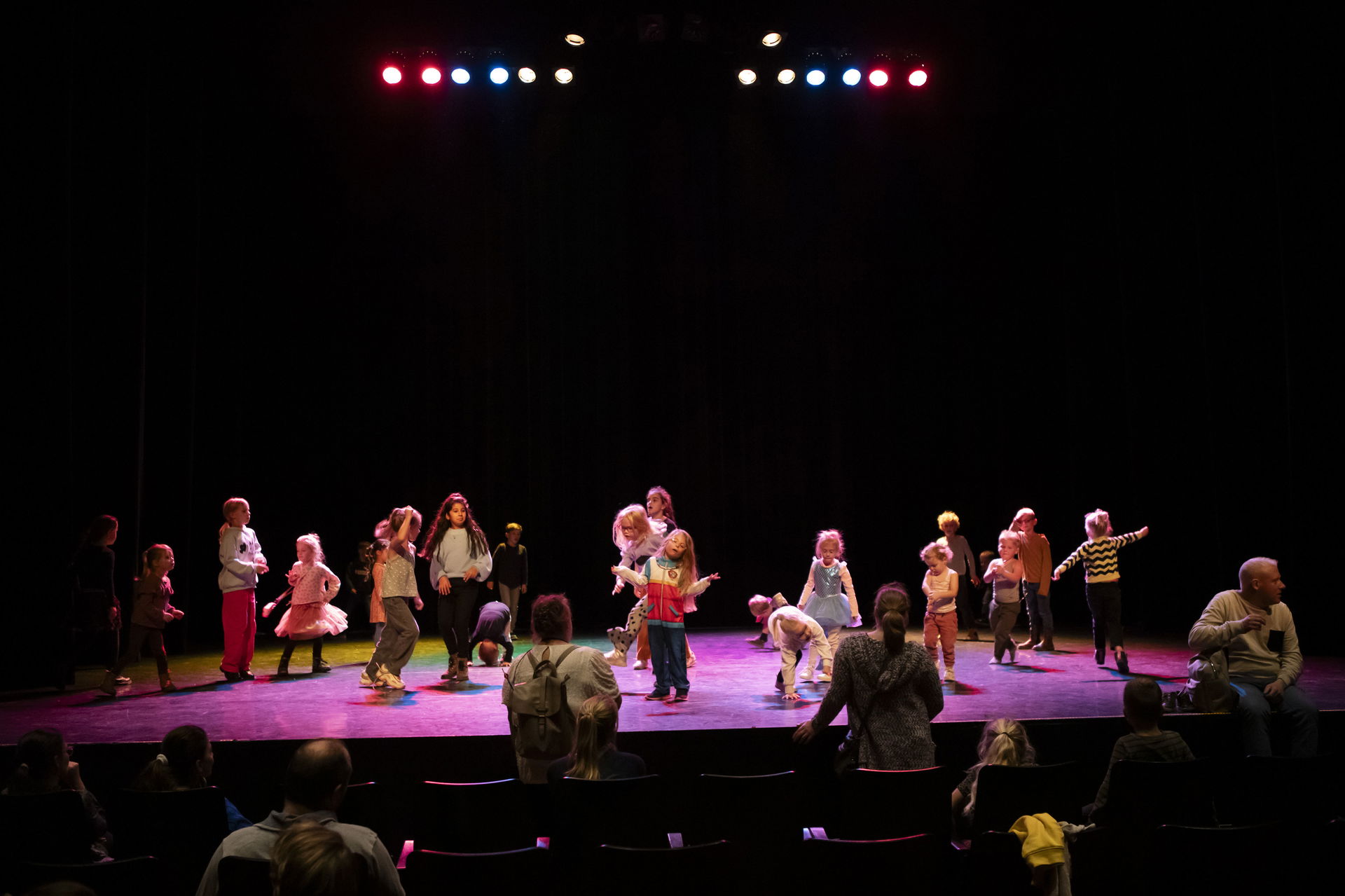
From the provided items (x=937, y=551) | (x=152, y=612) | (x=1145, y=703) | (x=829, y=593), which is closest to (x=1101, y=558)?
(x=937, y=551)

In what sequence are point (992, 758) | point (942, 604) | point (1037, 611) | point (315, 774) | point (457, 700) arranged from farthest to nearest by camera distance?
point (1037, 611), point (942, 604), point (457, 700), point (992, 758), point (315, 774)

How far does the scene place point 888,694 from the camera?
406cm

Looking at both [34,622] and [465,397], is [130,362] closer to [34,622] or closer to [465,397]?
[34,622]

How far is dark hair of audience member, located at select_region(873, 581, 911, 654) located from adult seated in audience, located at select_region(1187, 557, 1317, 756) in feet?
7.73

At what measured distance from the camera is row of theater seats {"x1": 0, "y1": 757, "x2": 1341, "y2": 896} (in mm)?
2953

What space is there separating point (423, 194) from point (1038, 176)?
828 centimetres

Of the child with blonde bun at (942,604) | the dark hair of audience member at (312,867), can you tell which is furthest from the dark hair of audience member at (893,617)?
the child with blonde bun at (942,604)

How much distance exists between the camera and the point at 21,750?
366 cm

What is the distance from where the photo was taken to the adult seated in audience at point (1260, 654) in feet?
17.1

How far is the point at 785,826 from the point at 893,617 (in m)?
0.96

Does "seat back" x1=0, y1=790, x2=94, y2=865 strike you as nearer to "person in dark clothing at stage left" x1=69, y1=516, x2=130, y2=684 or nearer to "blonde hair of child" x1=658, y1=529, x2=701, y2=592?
"blonde hair of child" x1=658, y1=529, x2=701, y2=592

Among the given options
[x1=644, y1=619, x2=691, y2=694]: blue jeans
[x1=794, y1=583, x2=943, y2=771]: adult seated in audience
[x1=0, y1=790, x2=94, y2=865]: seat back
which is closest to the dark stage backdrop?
[x1=644, y1=619, x2=691, y2=694]: blue jeans

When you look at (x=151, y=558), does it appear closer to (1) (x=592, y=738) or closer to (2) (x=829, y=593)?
(2) (x=829, y=593)

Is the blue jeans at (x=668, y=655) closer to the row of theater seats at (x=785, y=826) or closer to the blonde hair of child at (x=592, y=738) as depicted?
the row of theater seats at (x=785, y=826)
